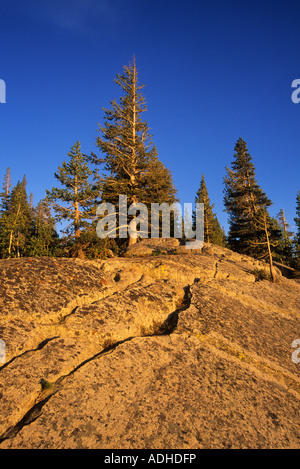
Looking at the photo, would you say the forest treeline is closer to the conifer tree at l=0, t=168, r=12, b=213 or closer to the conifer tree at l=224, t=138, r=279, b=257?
the conifer tree at l=224, t=138, r=279, b=257

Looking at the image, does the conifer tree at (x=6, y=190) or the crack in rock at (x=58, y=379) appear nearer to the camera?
the crack in rock at (x=58, y=379)

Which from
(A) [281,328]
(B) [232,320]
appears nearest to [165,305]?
(B) [232,320]

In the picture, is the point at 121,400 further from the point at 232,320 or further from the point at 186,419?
the point at 232,320

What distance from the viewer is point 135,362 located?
5.11 meters

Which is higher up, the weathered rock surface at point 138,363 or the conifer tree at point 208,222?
the conifer tree at point 208,222

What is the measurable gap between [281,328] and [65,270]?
740 cm

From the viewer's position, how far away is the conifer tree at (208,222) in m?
36.1

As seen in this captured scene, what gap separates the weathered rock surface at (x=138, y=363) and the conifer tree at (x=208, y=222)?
27.3 meters

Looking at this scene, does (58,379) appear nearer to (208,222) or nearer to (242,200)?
(242,200)

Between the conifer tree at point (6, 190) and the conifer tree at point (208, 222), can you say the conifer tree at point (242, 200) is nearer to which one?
the conifer tree at point (208, 222)

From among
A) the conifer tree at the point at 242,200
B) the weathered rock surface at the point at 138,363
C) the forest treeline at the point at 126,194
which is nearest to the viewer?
the weathered rock surface at the point at 138,363

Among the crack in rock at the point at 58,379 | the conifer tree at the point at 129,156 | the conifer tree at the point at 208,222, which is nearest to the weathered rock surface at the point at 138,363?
the crack in rock at the point at 58,379

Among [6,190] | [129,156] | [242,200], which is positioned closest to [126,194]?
[129,156]

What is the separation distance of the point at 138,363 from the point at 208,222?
3417cm
